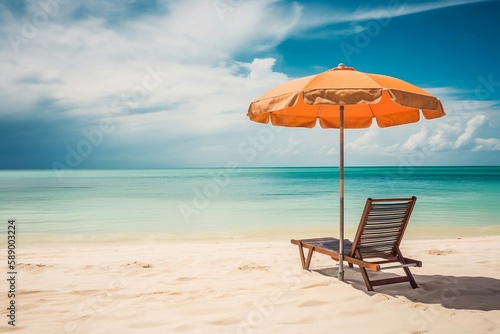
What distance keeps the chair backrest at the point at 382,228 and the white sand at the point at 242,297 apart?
1.46 feet

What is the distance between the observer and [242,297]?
3.92 metres

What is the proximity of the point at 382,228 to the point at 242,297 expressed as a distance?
171cm

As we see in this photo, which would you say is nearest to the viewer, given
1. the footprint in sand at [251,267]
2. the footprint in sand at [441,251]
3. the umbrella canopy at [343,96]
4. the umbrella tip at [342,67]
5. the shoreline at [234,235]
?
the umbrella canopy at [343,96]

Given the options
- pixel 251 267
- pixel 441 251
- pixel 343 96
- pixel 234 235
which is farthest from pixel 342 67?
pixel 234 235

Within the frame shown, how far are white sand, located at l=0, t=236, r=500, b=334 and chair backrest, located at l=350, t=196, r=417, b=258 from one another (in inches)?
17.6

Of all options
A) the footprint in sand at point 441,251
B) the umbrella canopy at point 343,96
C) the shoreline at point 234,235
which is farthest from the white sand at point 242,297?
the shoreline at point 234,235

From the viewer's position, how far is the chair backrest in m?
3.98

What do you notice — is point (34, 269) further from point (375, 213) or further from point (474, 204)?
point (474, 204)

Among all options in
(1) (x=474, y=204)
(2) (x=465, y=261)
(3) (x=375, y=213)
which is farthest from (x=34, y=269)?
(1) (x=474, y=204)

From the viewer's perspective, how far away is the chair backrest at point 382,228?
398 centimetres

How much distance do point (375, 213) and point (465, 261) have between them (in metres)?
2.66

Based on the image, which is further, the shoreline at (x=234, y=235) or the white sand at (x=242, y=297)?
the shoreline at (x=234, y=235)

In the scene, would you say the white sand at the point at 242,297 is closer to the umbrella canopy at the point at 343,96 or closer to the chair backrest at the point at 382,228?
the chair backrest at the point at 382,228

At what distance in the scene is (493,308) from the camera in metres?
3.54
